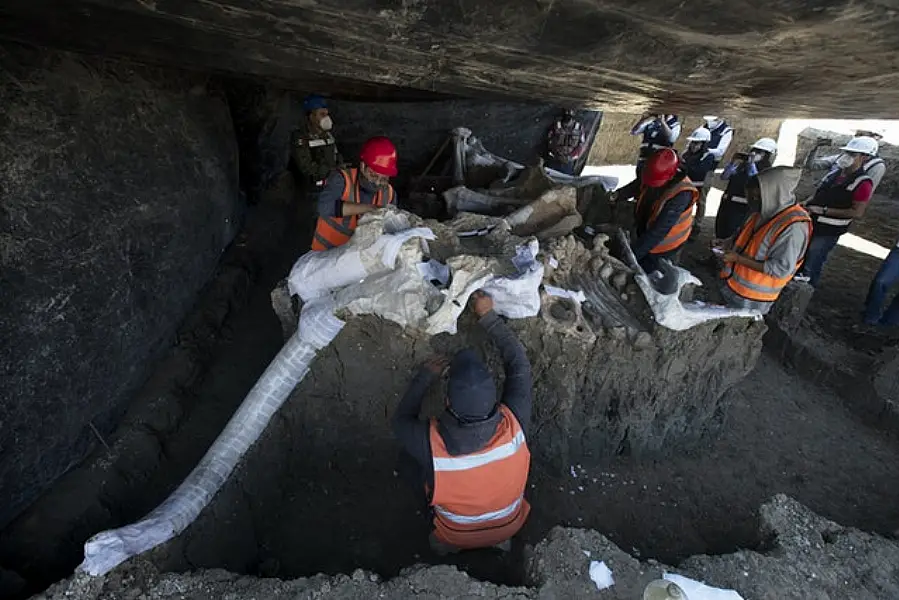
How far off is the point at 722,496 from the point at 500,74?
3.25 m

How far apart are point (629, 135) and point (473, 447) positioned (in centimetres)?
1131

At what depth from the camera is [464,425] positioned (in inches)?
91.0

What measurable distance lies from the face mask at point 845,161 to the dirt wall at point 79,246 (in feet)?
20.9

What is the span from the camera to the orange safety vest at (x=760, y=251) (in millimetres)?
3738

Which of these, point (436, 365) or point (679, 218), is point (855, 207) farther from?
point (436, 365)

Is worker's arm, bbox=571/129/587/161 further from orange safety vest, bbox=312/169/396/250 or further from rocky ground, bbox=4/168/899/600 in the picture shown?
orange safety vest, bbox=312/169/396/250

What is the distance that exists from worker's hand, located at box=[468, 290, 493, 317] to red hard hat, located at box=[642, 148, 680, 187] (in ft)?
8.08

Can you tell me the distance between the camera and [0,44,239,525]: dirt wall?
2719mm

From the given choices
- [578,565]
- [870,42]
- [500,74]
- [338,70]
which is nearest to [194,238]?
[338,70]

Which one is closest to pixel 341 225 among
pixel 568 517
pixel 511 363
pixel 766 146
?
pixel 511 363

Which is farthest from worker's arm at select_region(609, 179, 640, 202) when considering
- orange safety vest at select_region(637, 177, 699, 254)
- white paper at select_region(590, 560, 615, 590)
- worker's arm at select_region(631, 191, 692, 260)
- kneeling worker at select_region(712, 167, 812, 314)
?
white paper at select_region(590, 560, 615, 590)

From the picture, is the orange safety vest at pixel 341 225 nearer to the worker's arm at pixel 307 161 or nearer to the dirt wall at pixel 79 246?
the dirt wall at pixel 79 246

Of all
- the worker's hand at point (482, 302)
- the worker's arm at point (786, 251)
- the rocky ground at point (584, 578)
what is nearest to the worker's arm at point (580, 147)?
the worker's arm at point (786, 251)

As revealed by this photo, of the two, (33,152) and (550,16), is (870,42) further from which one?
(33,152)
